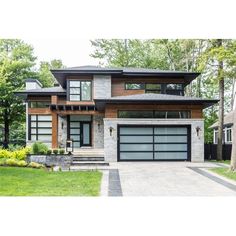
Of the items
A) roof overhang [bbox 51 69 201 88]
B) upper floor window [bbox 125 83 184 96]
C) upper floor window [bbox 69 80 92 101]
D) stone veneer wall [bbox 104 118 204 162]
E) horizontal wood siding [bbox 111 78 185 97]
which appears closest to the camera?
roof overhang [bbox 51 69 201 88]

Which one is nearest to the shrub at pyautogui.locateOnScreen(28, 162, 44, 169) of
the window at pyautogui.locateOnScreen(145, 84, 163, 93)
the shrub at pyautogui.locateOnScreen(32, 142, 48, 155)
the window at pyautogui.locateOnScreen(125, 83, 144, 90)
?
the shrub at pyautogui.locateOnScreen(32, 142, 48, 155)

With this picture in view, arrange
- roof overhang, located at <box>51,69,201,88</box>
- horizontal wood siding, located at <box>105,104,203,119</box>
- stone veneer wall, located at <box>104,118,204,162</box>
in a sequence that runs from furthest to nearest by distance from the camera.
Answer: stone veneer wall, located at <box>104,118,204,162</box> → horizontal wood siding, located at <box>105,104,203,119</box> → roof overhang, located at <box>51,69,201,88</box>

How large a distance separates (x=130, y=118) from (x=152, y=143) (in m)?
1.04

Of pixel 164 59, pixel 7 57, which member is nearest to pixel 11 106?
pixel 7 57

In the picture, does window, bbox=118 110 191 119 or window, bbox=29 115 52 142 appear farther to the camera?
window, bbox=118 110 191 119

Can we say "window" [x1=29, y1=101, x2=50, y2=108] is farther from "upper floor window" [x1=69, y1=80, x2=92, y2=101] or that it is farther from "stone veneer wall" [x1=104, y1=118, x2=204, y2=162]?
"stone veneer wall" [x1=104, y1=118, x2=204, y2=162]

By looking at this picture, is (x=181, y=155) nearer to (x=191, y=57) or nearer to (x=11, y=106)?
(x=191, y=57)

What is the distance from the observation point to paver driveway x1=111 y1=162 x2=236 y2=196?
725 cm

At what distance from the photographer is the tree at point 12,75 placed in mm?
8680

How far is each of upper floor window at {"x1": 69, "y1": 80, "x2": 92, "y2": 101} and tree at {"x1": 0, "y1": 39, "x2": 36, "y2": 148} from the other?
3078 mm

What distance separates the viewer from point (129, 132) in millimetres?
11875
